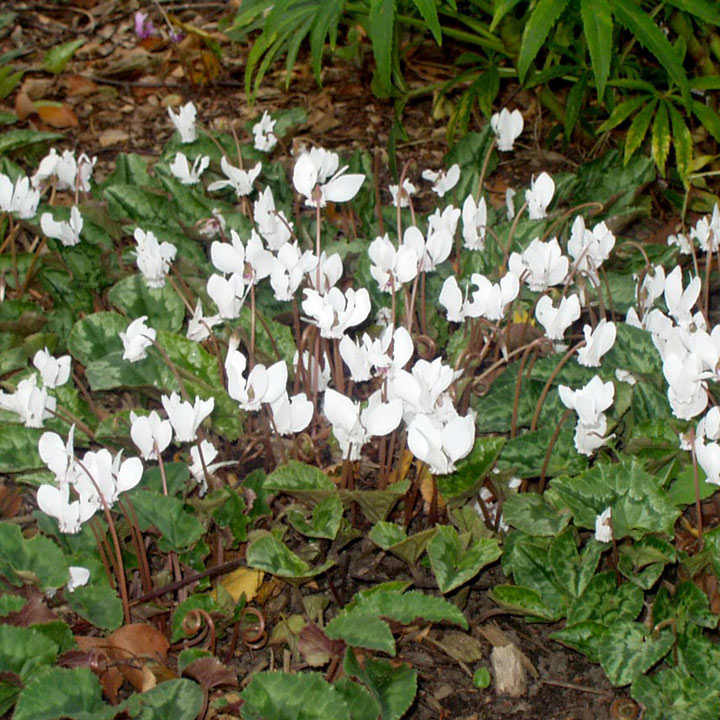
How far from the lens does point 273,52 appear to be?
294 cm

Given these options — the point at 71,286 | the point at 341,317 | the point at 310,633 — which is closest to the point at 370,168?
the point at 71,286

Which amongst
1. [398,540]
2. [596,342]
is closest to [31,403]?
[398,540]

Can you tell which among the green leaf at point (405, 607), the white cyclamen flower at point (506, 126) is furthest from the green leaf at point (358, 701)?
the white cyclamen flower at point (506, 126)

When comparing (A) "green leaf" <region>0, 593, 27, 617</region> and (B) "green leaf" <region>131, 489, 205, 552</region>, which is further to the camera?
(B) "green leaf" <region>131, 489, 205, 552</region>

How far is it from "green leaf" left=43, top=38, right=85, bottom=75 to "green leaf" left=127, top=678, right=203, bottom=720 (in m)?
3.41

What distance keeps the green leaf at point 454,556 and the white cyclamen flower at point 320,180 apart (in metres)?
0.80

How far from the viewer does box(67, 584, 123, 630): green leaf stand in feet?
5.74

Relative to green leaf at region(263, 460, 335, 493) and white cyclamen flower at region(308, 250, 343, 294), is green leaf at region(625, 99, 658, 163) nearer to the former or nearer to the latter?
white cyclamen flower at region(308, 250, 343, 294)

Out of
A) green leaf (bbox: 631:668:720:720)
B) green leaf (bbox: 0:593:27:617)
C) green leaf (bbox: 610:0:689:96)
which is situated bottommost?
green leaf (bbox: 631:668:720:720)

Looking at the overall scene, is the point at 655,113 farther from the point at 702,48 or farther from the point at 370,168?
the point at 370,168

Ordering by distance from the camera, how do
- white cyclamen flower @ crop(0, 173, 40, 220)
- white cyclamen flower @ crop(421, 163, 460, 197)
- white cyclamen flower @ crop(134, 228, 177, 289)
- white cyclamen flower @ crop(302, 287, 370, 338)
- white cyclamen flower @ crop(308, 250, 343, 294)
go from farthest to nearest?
1. white cyclamen flower @ crop(421, 163, 460, 197)
2. white cyclamen flower @ crop(0, 173, 40, 220)
3. white cyclamen flower @ crop(134, 228, 177, 289)
4. white cyclamen flower @ crop(308, 250, 343, 294)
5. white cyclamen flower @ crop(302, 287, 370, 338)

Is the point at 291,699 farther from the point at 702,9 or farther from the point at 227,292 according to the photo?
the point at 702,9

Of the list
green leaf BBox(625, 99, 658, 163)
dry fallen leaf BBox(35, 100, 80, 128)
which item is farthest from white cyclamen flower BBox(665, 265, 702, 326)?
Result: dry fallen leaf BBox(35, 100, 80, 128)

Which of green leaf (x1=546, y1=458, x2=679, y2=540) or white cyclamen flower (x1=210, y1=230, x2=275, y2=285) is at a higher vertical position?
white cyclamen flower (x1=210, y1=230, x2=275, y2=285)
